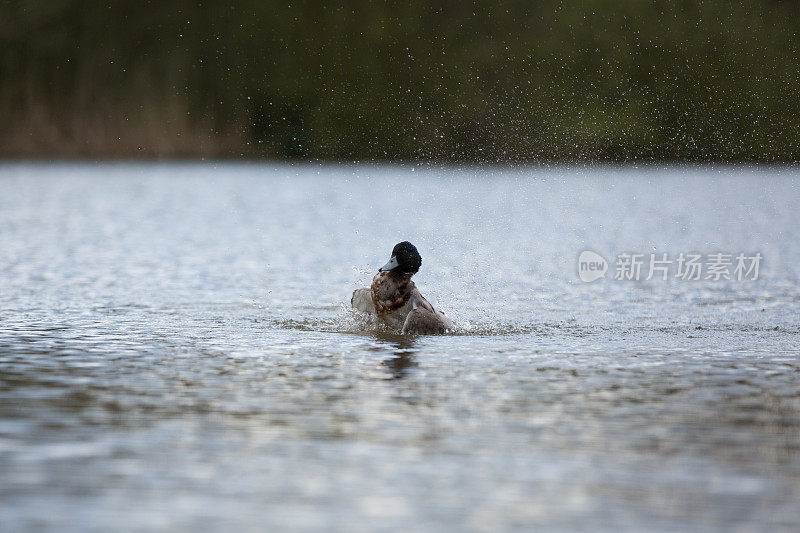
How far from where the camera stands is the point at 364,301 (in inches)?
686

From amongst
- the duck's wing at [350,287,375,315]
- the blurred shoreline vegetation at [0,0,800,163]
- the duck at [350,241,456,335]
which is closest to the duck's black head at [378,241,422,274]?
the duck at [350,241,456,335]

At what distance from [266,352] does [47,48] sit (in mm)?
99490

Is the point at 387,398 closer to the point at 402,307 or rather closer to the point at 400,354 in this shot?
the point at 400,354

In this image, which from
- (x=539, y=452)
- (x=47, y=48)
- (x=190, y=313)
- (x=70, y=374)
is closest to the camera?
(x=539, y=452)

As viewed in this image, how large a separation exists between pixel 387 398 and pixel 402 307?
485 cm

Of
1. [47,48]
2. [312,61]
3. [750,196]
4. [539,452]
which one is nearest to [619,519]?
[539,452]

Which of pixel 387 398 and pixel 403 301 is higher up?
pixel 403 301

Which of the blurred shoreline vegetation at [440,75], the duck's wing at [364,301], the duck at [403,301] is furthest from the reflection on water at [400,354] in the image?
the blurred shoreline vegetation at [440,75]

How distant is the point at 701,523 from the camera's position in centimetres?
794

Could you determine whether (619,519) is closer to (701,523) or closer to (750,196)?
(701,523)

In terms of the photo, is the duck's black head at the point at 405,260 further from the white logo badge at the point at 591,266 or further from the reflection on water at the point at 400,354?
the white logo badge at the point at 591,266

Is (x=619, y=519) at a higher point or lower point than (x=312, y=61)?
lower

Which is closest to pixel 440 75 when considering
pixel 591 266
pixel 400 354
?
pixel 591 266

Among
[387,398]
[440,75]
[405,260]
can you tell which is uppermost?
[440,75]
